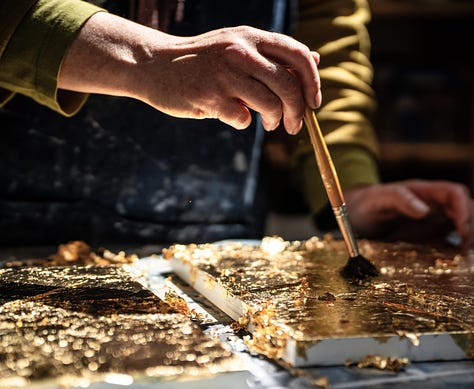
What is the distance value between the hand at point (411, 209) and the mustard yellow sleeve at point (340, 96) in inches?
2.7

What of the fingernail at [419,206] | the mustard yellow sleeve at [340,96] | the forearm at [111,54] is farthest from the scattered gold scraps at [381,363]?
the mustard yellow sleeve at [340,96]

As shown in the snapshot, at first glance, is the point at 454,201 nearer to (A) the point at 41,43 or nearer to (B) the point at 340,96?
(B) the point at 340,96

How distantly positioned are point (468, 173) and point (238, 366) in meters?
1.91

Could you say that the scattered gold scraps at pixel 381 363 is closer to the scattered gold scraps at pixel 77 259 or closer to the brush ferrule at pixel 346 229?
the brush ferrule at pixel 346 229

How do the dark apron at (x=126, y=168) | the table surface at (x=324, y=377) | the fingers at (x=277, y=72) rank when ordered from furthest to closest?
the dark apron at (x=126, y=168) → the fingers at (x=277, y=72) → the table surface at (x=324, y=377)

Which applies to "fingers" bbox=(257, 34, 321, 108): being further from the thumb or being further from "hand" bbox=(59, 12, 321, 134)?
the thumb

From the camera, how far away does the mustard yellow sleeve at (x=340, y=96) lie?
1.28 m

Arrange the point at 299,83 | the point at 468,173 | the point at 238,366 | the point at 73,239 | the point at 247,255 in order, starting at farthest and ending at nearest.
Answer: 1. the point at 468,173
2. the point at 73,239
3. the point at 247,255
4. the point at 299,83
5. the point at 238,366

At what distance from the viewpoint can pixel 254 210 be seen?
4.30 ft

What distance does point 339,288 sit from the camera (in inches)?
27.4

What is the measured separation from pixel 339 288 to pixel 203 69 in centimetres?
26

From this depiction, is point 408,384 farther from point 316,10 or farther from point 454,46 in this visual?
point 454,46

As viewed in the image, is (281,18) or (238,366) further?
(281,18)

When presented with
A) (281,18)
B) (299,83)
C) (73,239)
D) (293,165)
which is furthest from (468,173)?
(299,83)
